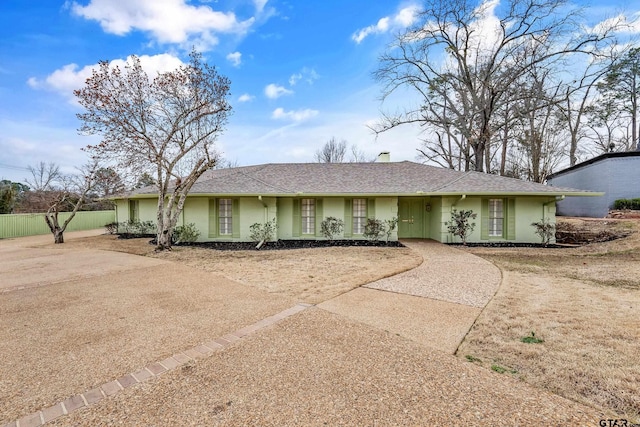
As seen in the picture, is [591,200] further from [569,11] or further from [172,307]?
[172,307]

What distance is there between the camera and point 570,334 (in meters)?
3.46

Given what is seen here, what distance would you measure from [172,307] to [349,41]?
41.3 ft

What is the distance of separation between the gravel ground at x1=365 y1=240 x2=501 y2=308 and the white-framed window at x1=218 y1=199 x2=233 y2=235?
821 cm

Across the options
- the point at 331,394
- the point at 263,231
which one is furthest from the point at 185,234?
the point at 331,394

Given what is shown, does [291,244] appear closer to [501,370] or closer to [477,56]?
[501,370]

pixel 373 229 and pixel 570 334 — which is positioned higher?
pixel 373 229

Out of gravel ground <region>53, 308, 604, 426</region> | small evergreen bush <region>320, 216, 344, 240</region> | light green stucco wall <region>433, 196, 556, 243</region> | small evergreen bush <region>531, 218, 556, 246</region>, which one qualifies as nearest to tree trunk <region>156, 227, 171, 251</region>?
small evergreen bush <region>320, 216, 344, 240</region>

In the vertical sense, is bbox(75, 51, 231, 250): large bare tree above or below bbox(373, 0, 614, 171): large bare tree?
below

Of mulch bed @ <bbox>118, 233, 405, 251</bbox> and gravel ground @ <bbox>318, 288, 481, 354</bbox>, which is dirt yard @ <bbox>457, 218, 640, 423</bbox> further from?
mulch bed @ <bbox>118, 233, 405, 251</bbox>

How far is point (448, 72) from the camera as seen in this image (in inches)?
805

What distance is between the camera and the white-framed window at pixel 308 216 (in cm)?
1250

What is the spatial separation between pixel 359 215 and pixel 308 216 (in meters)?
2.27

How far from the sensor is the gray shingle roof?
451 inches

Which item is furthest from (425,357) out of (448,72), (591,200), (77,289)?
(448,72)
